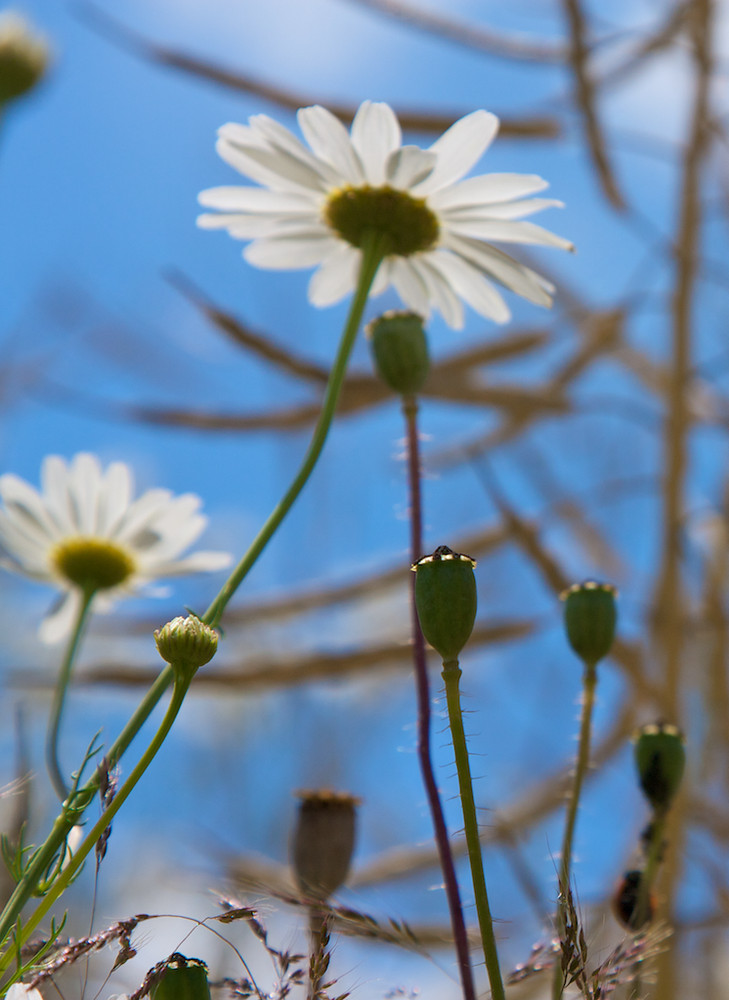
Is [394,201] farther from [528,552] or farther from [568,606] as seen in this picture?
[528,552]

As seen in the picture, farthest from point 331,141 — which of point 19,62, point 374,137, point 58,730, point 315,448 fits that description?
point 19,62

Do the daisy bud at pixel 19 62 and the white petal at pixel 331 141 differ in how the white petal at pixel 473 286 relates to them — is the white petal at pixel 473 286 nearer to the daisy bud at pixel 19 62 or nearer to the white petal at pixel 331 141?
the white petal at pixel 331 141

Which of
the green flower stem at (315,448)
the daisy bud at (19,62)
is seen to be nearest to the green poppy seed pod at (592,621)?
the green flower stem at (315,448)

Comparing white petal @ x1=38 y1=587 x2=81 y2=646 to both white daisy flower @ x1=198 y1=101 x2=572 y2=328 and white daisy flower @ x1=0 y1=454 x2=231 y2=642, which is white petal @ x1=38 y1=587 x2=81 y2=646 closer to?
white daisy flower @ x1=0 y1=454 x2=231 y2=642

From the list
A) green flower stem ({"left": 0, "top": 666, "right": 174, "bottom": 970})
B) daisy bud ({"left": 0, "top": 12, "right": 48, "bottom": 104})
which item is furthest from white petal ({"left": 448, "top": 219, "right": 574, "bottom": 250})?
daisy bud ({"left": 0, "top": 12, "right": 48, "bottom": 104})

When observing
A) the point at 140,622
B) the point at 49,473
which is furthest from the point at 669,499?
the point at 49,473

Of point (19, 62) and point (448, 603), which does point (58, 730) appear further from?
point (19, 62)
